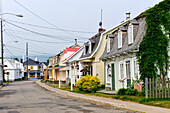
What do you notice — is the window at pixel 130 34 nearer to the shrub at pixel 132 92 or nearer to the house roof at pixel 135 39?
the house roof at pixel 135 39

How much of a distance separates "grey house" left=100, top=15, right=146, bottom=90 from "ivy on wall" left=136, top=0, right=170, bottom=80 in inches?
65.0

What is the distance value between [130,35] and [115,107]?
24.1 feet

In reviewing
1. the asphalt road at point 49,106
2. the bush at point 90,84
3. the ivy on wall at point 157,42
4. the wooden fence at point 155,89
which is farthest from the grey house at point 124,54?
the asphalt road at point 49,106

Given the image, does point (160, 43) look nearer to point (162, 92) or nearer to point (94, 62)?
point (162, 92)

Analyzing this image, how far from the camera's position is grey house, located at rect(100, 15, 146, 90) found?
17612 mm

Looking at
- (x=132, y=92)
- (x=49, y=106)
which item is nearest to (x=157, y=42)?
(x=132, y=92)

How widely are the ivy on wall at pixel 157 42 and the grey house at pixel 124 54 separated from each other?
165cm

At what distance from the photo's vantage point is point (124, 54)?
19438 mm

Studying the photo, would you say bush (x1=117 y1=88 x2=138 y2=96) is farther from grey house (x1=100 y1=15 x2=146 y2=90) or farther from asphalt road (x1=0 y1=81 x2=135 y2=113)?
asphalt road (x1=0 y1=81 x2=135 y2=113)

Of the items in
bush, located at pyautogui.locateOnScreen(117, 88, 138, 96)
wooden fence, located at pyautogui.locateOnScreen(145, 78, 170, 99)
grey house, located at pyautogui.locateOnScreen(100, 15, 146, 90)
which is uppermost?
grey house, located at pyautogui.locateOnScreen(100, 15, 146, 90)

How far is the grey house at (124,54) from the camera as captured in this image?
1761 centimetres

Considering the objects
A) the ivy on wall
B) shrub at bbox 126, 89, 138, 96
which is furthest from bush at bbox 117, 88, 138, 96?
the ivy on wall

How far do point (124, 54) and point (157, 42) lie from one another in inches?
195

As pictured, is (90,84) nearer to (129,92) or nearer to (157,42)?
(129,92)
